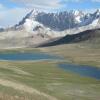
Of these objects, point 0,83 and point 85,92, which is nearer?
point 0,83

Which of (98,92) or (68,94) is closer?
(68,94)

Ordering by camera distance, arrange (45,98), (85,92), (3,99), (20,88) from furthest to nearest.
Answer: (85,92), (20,88), (45,98), (3,99)

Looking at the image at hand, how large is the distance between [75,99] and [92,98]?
12.6ft

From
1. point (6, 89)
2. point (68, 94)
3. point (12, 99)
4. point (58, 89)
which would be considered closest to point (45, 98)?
point (6, 89)

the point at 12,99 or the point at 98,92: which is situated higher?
the point at 12,99

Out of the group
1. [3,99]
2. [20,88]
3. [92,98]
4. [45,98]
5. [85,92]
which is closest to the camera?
[3,99]

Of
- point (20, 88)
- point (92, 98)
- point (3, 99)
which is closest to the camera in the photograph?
point (3, 99)

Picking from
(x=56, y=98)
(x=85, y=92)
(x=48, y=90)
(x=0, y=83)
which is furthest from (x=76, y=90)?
(x=0, y=83)

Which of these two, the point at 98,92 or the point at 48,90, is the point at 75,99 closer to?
the point at 48,90

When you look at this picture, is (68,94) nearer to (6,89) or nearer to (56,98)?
(56,98)

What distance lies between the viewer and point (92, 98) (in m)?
60.2

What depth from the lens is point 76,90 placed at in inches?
2648

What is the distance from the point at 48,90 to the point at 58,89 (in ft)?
10.7

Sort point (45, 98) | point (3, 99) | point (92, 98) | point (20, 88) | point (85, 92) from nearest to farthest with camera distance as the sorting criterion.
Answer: point (3, 99) → point (45, 98) → point (20, 88) → point (92, 98) → point (85, 92)
